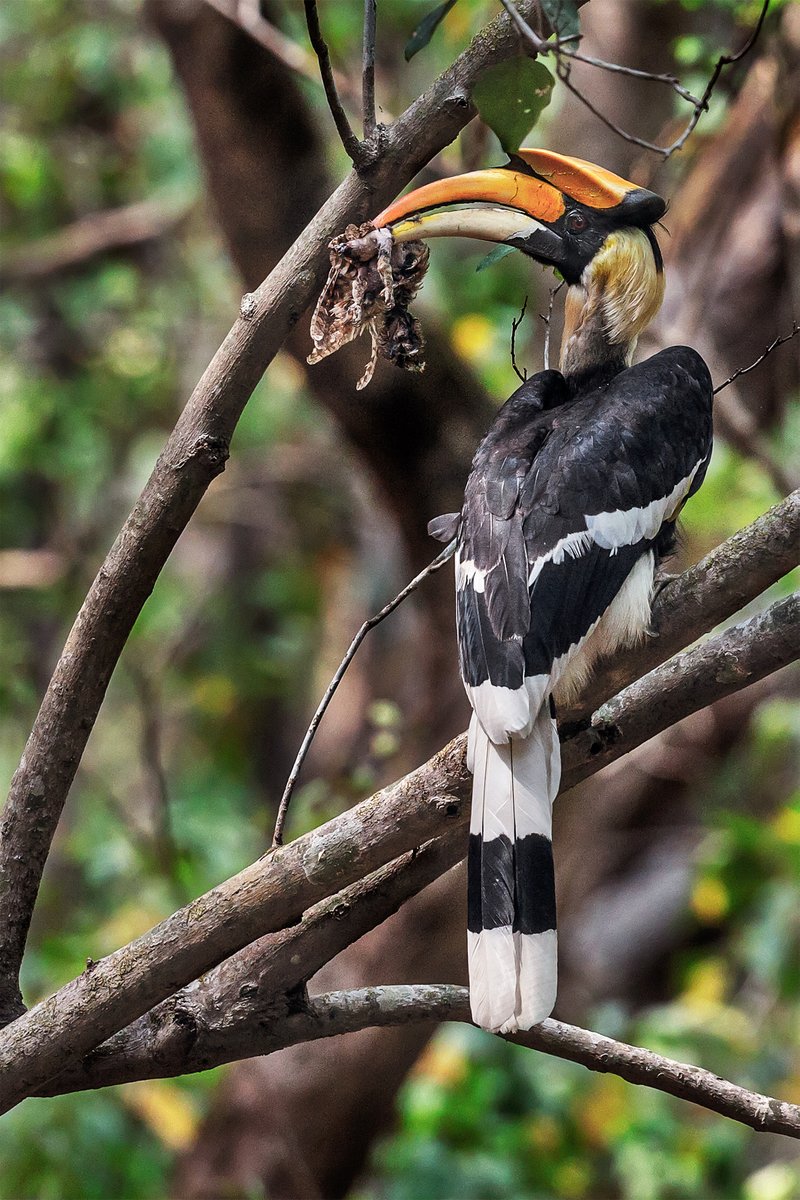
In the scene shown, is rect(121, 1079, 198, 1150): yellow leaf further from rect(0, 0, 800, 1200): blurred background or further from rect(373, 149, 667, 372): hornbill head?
rect(373, 149, 667, 372): hornbill head

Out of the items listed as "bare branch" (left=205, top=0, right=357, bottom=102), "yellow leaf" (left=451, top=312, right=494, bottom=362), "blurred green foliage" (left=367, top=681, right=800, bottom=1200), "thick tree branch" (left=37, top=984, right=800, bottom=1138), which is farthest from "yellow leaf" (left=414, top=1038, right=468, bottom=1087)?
"bare branch" (left=205, top=0, right=357, bottom=102)

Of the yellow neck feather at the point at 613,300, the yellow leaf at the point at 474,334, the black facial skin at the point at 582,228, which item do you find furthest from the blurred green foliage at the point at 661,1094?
the black facial skin at the point at 582,228

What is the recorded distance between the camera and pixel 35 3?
4.07 m

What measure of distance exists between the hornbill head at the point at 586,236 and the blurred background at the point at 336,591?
470 mm

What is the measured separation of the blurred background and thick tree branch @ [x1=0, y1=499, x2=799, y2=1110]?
114 cm

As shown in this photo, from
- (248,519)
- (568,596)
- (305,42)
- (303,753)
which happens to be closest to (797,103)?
(305,42)

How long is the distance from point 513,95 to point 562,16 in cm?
9

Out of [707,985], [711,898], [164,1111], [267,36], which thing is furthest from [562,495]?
[707,985]

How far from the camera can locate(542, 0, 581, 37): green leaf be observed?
1.16 metres

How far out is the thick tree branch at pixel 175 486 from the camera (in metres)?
1.30

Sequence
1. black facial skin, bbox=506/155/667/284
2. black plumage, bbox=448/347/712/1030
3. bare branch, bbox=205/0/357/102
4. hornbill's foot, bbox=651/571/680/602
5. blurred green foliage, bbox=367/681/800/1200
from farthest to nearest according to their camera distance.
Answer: blurred green foliage, bbox=367/681/800/1200 → bare branch, bbox=205/0/357/102 → black facial skin, bbox=506/155/667/284 → hornbill's foot, bbox=651/571/680/602 → black plumage, bbox=448/347/712/1030

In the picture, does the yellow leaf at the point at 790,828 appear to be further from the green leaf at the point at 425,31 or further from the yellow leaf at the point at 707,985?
the green leaf at the point at 425,31

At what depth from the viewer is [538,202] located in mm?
1716

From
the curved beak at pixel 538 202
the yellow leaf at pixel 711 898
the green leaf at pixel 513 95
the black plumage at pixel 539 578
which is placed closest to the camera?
the green leaf at pixel 513 95
